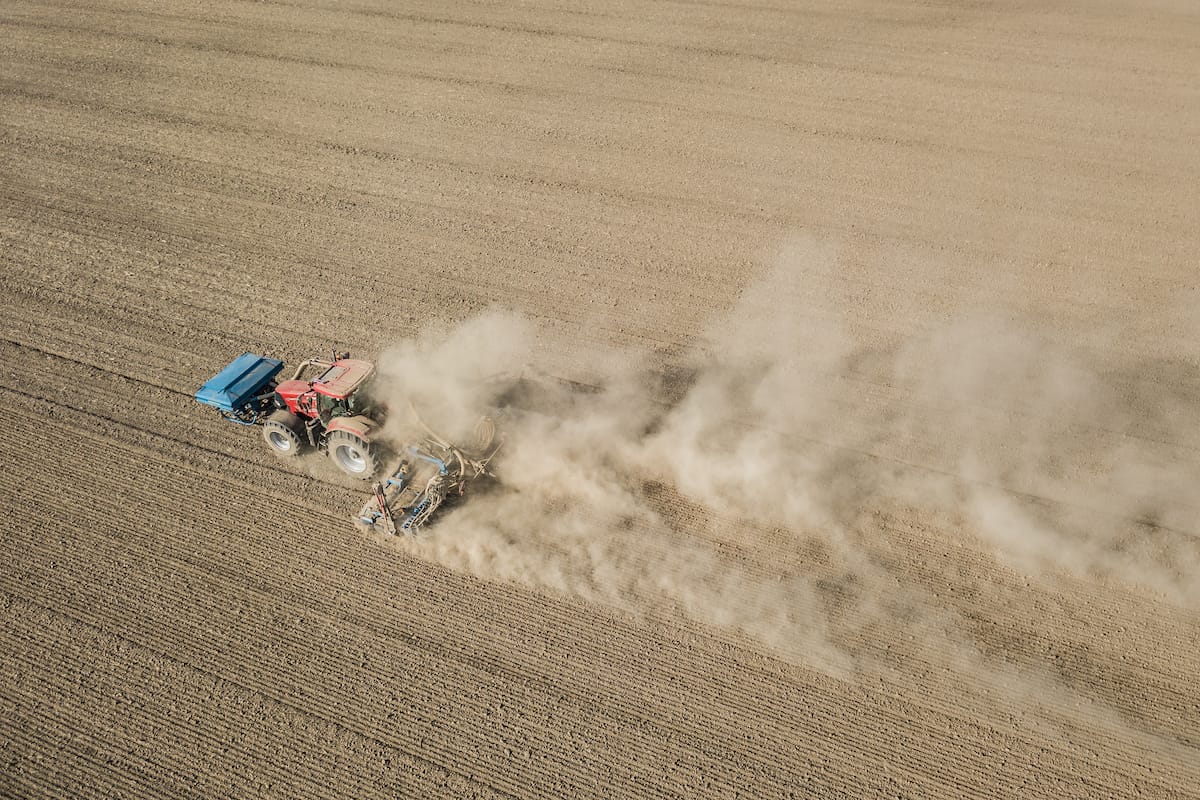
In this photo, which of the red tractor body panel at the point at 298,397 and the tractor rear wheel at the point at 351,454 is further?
the red tractor body panel at the point at 298,397

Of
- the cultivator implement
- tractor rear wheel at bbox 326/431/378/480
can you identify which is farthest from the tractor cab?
the cultivator implement

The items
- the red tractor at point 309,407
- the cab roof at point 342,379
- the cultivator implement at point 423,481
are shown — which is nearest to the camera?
the cultivator implement at point 423,481

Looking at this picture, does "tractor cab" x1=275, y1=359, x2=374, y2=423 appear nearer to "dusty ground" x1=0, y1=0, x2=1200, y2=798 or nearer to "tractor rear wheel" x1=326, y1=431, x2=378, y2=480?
"tractor rear wheel" x1=326, y1=431, x2=378, y2=480

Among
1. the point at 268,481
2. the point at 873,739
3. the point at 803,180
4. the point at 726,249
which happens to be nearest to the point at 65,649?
the point at 268,481

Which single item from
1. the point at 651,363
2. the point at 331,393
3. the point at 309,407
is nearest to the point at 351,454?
the point at 309,407

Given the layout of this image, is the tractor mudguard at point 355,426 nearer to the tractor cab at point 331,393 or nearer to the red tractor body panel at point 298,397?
the tractor cab at point 331,393

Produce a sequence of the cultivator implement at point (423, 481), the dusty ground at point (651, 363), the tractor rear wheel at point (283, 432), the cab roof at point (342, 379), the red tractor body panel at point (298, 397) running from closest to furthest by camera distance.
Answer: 1. the dusty ground at point (651, 363)
2. the cultivator implement at point (423, 481)
3. the cab roof at point (342, 379)
4. the red tractor body panel at point (298, 397)
5. the tractor rear wheel at point (283, 432)

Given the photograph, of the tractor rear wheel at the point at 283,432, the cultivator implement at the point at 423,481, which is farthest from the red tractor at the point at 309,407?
the cultivator implement at the point at 423,481

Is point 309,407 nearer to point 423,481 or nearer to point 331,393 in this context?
point 331,393
